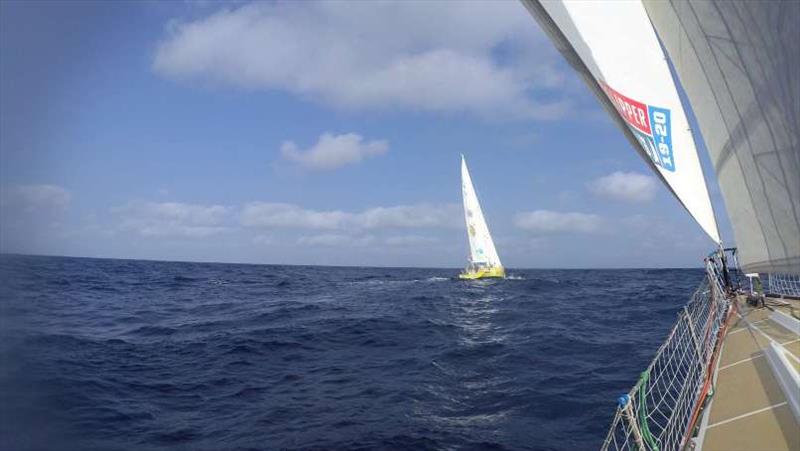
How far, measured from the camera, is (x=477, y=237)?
38.8 metres

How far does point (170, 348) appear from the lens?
Result: 10.4 meters

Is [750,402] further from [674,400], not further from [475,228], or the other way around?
[475,228]

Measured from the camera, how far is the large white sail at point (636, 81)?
13.7ft

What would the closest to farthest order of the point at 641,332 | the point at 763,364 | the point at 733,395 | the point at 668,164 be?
the point at 733,395 < the point at 763,364 < the point at 668,164 < the point at 641,332

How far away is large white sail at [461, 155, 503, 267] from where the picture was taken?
126 ft

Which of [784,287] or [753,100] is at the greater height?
[753,100]

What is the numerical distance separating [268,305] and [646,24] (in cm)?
1599

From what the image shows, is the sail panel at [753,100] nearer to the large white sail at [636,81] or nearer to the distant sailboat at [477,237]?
the large white sail at [636,81]

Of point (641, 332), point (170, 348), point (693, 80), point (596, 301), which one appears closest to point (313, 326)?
point (170, 348)

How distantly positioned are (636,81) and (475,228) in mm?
33895

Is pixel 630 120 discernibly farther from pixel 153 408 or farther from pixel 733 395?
pixel 153 408

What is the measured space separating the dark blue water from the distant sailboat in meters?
23.7

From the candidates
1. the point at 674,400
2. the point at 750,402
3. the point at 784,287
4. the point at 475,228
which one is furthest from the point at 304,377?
the point at 475,228

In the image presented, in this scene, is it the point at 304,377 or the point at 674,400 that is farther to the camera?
the point at 304,377
